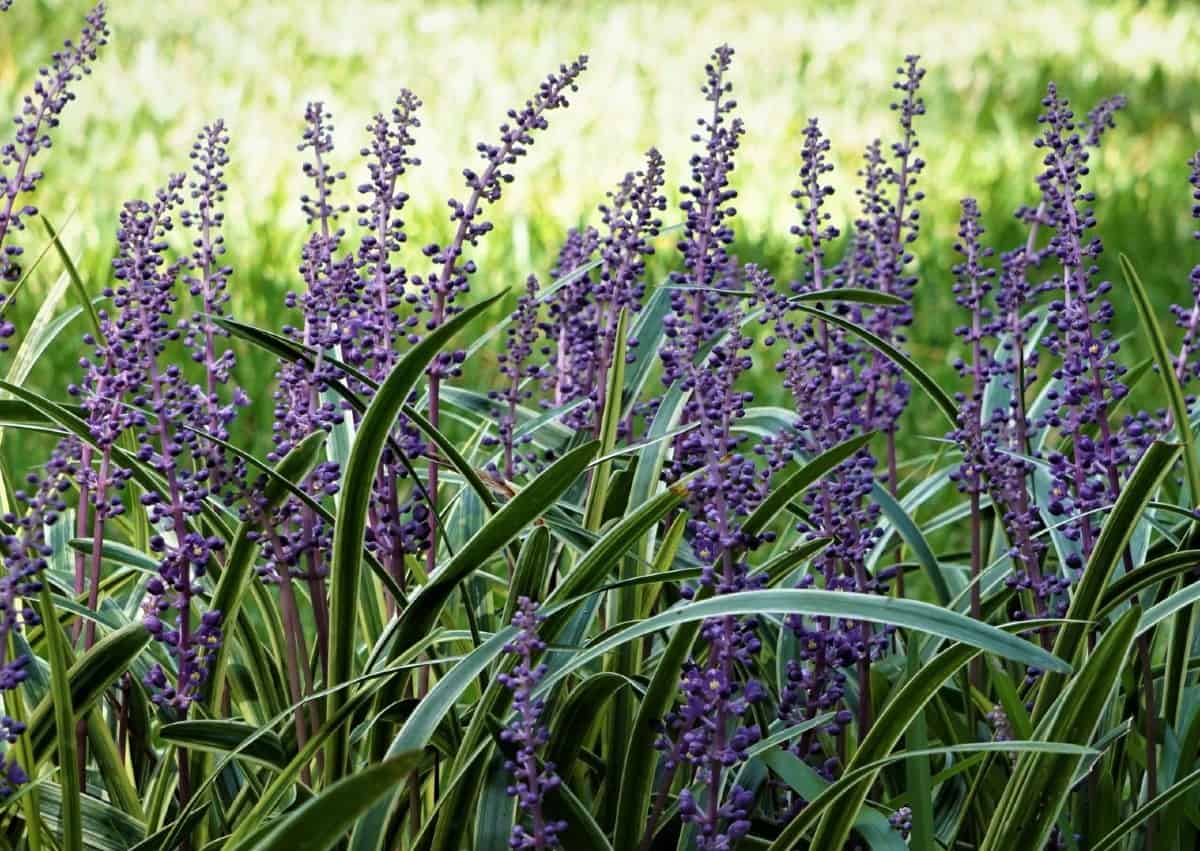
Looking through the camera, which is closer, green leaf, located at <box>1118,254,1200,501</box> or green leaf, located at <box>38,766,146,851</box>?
green leaf, located at <box>38,766,146,851</box>

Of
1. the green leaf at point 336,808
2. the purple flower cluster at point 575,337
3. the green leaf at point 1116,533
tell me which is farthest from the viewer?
the purple flower cluster at point 575,337

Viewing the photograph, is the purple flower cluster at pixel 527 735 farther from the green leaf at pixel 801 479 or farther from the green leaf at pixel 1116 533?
the green leaf at pixel 1116 533

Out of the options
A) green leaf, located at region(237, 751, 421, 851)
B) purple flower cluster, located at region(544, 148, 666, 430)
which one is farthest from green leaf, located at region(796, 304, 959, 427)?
green leaf, located at region(237, 751, 421, 851)

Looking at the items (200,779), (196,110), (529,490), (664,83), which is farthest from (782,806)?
(664,83)

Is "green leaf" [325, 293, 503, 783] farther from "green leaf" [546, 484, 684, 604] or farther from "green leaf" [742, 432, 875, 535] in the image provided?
"green leaf" [742, 432, 875, 535]

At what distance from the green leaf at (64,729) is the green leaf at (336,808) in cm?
44

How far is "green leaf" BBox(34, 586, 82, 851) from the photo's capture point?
1.94 metres

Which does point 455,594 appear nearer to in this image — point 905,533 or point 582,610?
point 582,610

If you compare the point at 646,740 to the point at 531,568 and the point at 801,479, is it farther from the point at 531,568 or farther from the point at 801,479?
the point at 801,479

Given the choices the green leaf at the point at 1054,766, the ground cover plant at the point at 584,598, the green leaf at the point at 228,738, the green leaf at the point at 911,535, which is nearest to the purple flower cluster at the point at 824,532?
the ground cover plant at the point at 584,598

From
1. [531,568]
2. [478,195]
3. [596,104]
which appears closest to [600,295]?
[478,195]

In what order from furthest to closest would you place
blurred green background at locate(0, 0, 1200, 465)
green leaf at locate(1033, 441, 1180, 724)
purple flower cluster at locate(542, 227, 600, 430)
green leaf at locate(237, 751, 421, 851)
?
blurred green background at locate(0, 0, 1200, 465) < purple flower cluster at locate(542, 227, 600, 430) < green leaf at locate(1033, 441, 1180, 724) < green leaf at locate(237, 751, 421, 851)

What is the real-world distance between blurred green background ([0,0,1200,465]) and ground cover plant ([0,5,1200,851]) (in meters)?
2.97

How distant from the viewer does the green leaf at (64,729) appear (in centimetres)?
194
